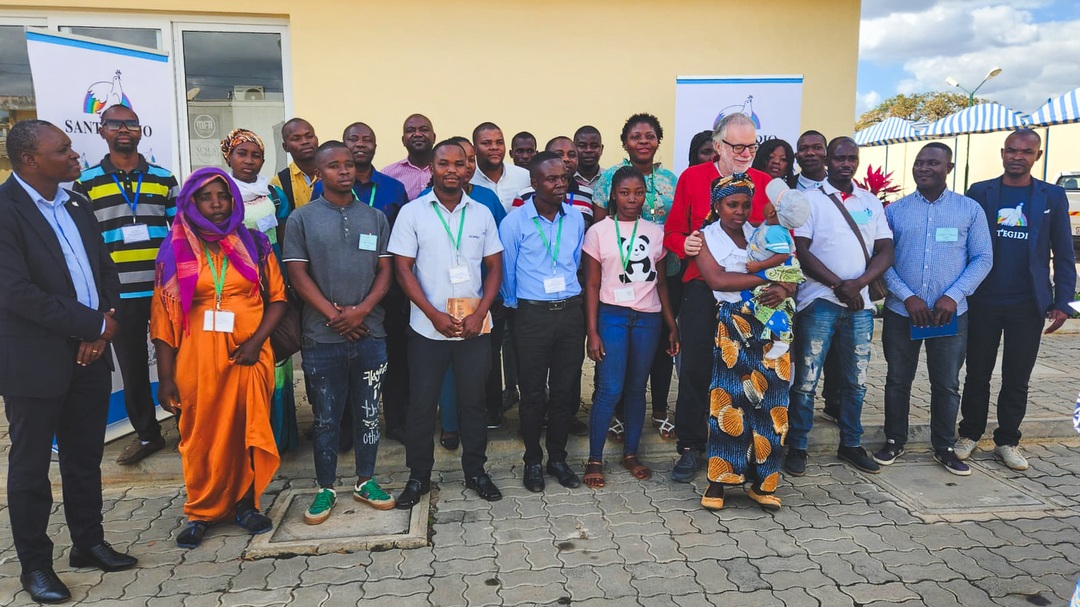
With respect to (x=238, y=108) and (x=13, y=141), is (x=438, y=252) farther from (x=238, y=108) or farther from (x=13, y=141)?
(x=238, y=108)

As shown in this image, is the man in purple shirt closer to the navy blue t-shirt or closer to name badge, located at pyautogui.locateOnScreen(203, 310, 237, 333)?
name badge, located at pyautogui.locateOnScreen(203, 310, 237, 333)

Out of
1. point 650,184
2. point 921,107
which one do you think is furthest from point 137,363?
point 921,107

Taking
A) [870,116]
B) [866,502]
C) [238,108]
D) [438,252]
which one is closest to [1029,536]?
[866,502]

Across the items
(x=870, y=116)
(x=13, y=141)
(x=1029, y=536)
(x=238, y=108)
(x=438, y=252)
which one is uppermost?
(x=870, y=116)

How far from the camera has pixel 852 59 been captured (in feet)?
24.3

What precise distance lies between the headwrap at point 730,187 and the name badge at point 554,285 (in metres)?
0.92

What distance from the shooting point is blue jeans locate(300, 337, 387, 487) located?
3.68m

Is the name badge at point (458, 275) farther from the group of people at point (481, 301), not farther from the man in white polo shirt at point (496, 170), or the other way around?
the man in white polo shirt at point (496, 170)

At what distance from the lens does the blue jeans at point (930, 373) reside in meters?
4.41

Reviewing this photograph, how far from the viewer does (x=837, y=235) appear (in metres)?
4.21

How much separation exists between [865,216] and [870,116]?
38179 millimetres

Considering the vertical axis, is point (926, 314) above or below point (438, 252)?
below

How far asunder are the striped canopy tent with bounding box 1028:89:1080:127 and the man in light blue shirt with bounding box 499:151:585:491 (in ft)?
48.4

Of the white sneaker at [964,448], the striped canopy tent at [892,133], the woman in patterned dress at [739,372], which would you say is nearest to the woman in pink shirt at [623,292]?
the woman in patterned dress at [739,372]
